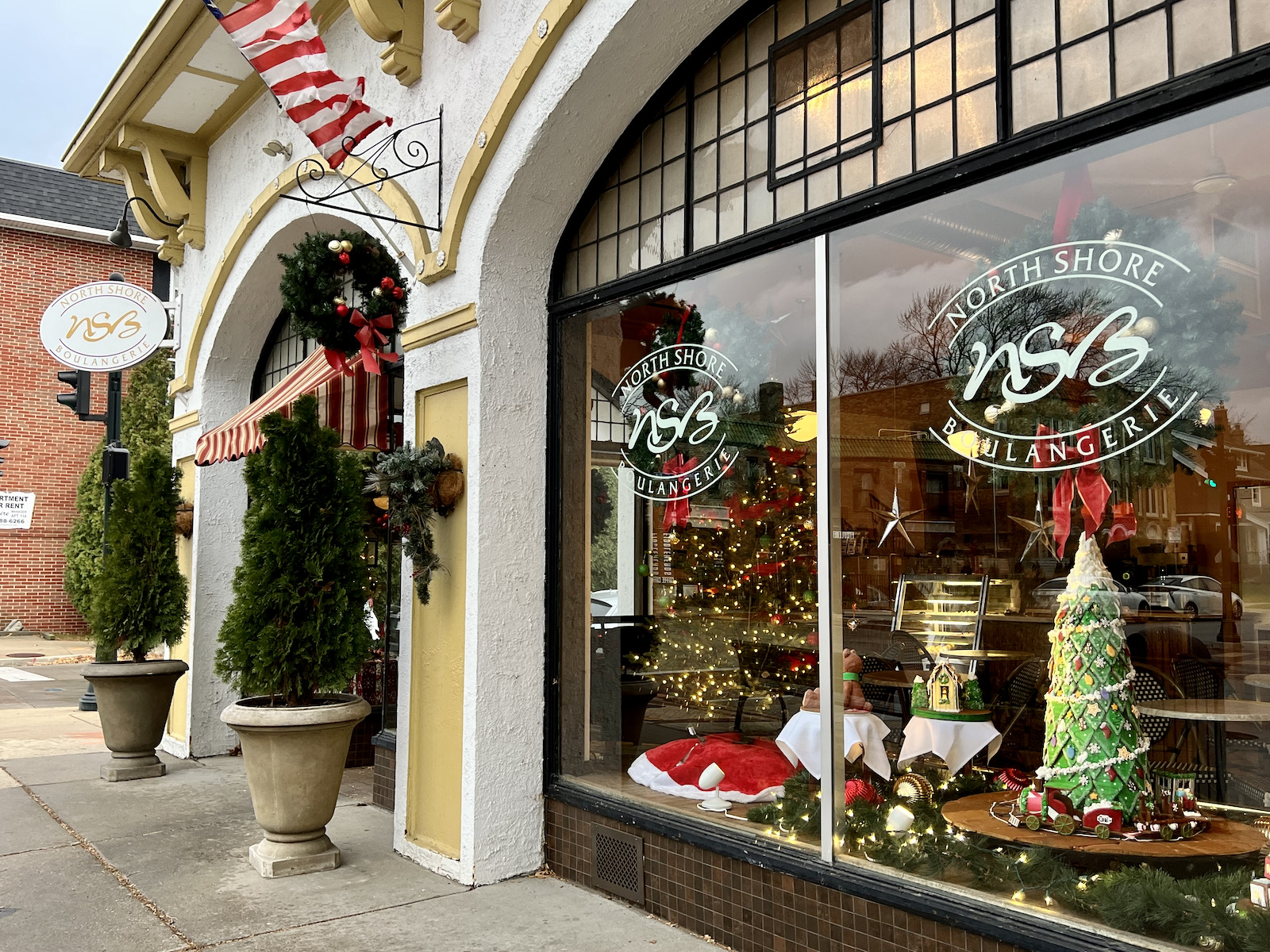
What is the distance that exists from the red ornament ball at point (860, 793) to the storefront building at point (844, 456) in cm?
2

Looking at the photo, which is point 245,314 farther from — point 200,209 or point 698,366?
point 698,366

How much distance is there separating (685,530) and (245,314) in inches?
212

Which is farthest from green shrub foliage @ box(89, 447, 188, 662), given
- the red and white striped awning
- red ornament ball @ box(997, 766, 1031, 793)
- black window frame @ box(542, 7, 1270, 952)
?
red ornament ball @ box(997, 766, 1031, 793)

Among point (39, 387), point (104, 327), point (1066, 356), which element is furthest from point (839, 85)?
point (39, 387)

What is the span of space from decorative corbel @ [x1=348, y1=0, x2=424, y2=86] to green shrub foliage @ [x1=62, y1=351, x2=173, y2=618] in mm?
15844

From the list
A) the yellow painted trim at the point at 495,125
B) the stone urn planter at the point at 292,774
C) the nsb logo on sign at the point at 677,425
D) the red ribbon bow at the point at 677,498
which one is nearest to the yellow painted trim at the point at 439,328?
the yellow painted trim at the point at 495,125

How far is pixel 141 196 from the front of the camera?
9648mm

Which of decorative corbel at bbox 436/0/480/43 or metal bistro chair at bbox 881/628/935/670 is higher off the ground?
decorative corbel at bbox 436/0/480/43

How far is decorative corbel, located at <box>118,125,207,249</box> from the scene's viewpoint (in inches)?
357

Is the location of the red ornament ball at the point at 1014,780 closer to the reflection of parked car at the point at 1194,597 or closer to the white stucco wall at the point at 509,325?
the reflection of parked car at the point at 1194,597

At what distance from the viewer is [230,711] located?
548cm

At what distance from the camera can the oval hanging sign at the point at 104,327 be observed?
9.52 metres

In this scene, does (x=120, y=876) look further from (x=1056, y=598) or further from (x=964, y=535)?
(x=964, y=535)

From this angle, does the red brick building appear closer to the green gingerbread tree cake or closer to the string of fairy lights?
the string of fairy lights
